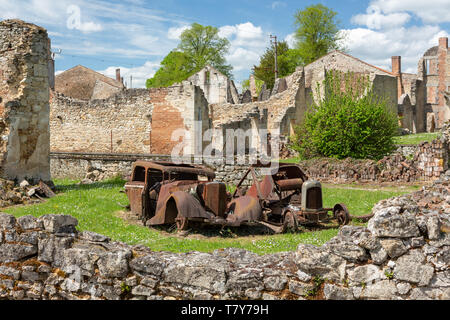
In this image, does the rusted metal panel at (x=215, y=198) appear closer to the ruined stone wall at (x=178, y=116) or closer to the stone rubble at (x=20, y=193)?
the stone rubble at (x=20, y=193)

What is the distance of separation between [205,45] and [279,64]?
371 inches

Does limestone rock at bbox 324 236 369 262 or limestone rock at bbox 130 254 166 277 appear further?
limestone rock at bbox 130 254 166 277

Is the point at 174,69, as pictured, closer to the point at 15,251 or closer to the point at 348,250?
the point at 15,251

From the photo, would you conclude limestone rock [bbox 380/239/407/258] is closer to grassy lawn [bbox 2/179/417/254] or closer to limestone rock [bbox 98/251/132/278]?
limestone rock [bbox 98/251/132/278]

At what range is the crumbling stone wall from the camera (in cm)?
363

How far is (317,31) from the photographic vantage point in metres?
46.9

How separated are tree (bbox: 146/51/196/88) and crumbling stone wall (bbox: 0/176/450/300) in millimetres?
45604

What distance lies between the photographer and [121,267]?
4.15 m

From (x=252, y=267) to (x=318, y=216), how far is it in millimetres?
4494

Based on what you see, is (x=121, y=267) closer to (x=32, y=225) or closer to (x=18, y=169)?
(x=32, y=225)

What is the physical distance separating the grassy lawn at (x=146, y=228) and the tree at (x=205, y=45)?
38.1 metres

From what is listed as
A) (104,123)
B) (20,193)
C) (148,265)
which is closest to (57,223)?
(148,265)

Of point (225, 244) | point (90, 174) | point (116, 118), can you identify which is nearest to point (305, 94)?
point (116, 118)

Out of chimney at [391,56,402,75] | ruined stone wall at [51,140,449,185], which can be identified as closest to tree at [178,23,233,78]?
chimney at [391,56,402,75]
